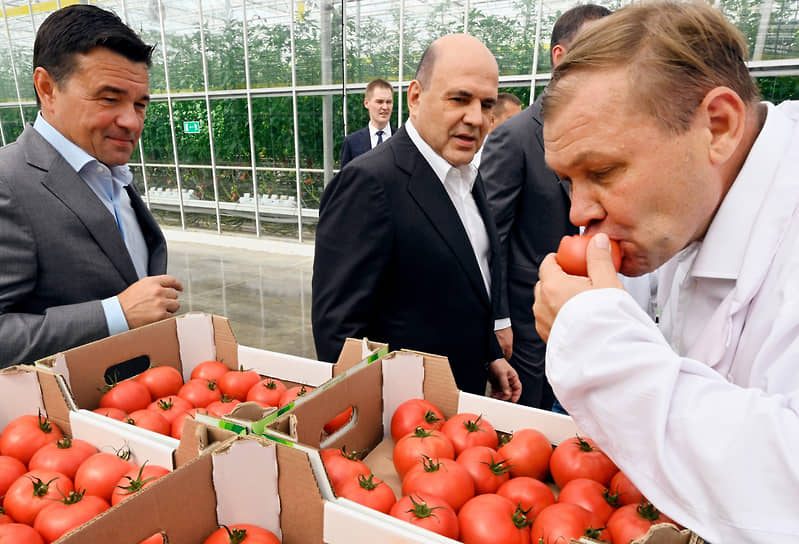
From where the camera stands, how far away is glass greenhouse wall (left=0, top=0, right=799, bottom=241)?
687cm

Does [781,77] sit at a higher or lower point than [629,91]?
higher

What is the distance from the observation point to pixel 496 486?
1131 millimetres

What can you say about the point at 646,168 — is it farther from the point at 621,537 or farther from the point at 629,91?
the point at 621,537

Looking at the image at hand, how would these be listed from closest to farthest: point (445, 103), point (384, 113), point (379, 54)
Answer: point (445, 103), point (384, 113), point (379, 54)

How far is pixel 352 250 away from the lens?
5.83 feet

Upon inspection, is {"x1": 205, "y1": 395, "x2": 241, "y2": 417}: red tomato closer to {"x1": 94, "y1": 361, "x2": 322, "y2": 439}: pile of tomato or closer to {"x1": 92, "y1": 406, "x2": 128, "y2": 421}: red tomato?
{"x1": 94, "y1": 361, "x2": 322, "y2": 439}: pile of tomato

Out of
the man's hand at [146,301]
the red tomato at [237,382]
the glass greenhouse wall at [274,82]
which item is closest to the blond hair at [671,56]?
the red tomato at [237,382]

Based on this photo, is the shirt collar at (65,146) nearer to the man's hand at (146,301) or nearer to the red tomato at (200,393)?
the man's hand at (146,301)

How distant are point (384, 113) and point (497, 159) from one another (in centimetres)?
356

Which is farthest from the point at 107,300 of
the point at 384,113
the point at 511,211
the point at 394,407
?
the point at 384,113

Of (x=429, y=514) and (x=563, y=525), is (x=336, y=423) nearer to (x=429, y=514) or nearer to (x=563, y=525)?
(x=429, y=514)

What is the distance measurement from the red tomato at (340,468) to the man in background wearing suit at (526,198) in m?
1.64

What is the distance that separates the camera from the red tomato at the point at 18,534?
88cm

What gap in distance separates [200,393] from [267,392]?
205 millimetres
